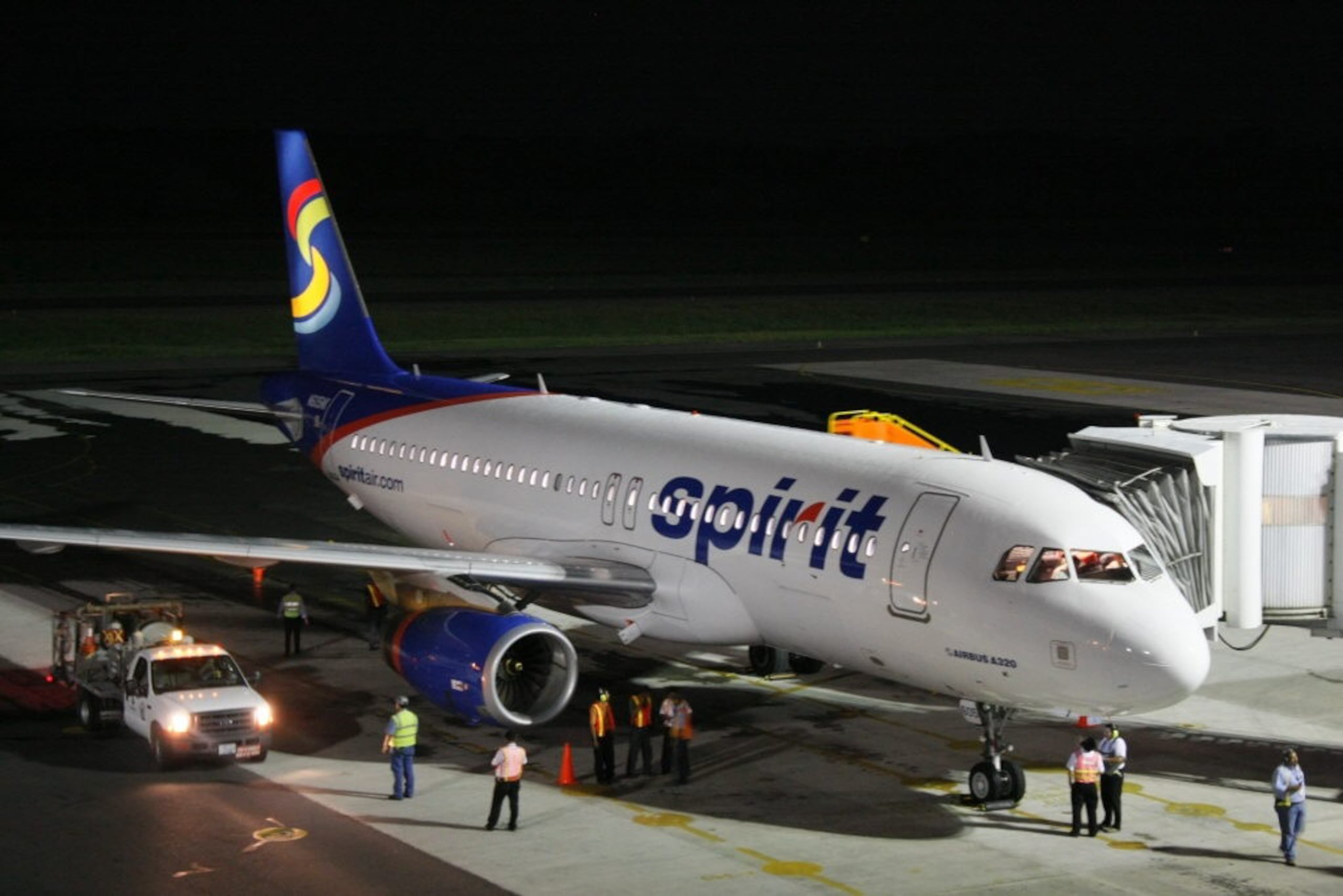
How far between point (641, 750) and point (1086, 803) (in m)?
6.25

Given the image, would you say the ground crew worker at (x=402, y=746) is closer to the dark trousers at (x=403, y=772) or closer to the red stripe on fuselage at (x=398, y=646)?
the dark trousers at (x=403, y=772)

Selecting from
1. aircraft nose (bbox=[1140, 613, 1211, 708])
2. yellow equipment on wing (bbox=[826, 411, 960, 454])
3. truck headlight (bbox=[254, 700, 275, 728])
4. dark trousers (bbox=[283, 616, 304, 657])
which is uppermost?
yellow equipment on wing (bbox=[826, 411, 960, 454])

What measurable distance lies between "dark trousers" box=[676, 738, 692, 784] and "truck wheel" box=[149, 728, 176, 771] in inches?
275

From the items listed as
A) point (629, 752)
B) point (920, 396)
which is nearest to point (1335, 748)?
point (629, 752)

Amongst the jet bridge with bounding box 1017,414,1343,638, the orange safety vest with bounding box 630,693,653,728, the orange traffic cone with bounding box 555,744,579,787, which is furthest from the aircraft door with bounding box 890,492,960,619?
the orange traffic cone with bounding box 555,744,579,787

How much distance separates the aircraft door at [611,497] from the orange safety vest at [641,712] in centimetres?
465

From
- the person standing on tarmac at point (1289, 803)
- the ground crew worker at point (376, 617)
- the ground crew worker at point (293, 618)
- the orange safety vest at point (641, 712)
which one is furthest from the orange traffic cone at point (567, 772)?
the person standing on tarmac at point (1289, 803)

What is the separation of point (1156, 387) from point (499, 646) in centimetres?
4806

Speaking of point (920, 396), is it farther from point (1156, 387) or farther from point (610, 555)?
point (610, 555)

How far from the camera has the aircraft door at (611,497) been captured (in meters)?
28.3

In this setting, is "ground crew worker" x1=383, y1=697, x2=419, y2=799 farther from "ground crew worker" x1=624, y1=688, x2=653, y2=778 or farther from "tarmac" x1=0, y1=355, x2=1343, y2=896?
"ground crew worker" x1=624, y1=688, x2=653, y2=778

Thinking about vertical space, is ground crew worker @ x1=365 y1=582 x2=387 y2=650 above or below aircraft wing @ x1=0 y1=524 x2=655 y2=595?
below

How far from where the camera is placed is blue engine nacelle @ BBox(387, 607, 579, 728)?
2406cm

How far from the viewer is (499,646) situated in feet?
79.2
